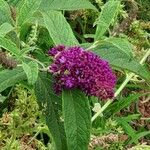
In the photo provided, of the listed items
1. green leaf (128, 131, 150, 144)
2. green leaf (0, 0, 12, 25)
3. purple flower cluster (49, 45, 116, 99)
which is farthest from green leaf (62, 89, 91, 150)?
green leaf (128, 131, 150, 144)

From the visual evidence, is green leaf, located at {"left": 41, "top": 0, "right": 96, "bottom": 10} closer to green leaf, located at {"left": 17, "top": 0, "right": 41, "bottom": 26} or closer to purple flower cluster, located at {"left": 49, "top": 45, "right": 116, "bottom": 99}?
green leaf, located at {"left": 17, "top": 0, "right": 41, "bottom": 26}

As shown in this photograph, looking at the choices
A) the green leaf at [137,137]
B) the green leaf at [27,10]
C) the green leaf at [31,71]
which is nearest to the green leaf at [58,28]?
the green leaf at [27,10]

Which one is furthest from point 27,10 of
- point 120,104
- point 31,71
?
point 120,104

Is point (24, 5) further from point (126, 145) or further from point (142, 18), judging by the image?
point (142, 18)

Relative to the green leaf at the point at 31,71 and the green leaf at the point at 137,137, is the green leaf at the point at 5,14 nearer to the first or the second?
the green leaf at the point at 31,71

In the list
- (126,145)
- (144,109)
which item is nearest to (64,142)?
(126,145)
